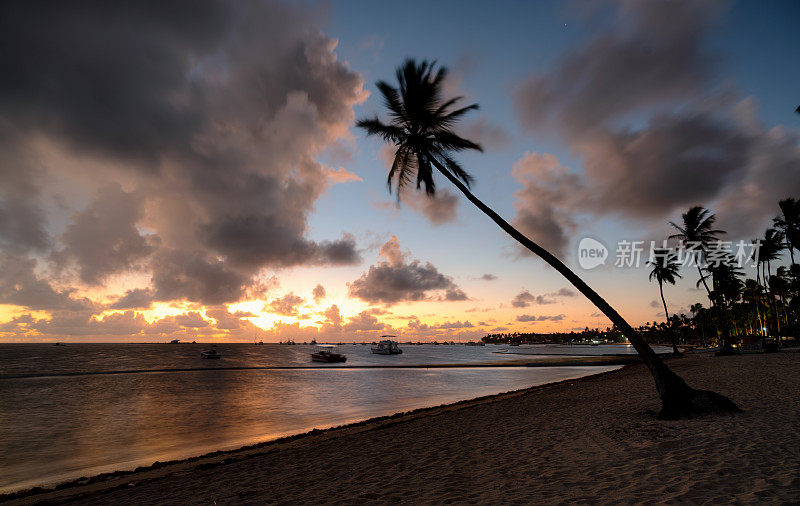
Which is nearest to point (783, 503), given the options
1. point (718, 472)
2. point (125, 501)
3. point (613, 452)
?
point (718, 472)

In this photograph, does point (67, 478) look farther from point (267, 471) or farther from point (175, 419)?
point (175, 419)

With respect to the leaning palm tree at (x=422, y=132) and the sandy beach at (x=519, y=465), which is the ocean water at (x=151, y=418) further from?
the leaning palm tree at (x=422, y=132)

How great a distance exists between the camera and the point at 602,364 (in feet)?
177

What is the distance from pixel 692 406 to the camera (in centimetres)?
984

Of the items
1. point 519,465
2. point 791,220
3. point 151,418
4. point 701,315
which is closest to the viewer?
point 519,465

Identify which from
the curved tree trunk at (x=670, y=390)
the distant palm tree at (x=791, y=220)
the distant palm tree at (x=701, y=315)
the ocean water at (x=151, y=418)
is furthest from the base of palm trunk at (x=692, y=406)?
the distant palm tree at (x=701, y=315)

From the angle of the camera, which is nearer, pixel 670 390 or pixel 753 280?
pixel 670 390

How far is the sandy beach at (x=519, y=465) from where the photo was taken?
559cm

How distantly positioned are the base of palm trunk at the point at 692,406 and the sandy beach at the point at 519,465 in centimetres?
33

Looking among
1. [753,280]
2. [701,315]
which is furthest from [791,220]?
[701,315]

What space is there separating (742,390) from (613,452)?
10716 mm

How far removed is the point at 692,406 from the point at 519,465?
6193 millimetres

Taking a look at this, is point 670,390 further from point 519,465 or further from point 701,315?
point 701,315

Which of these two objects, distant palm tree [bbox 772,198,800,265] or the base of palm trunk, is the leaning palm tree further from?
distant palm tree [bbox 772,198,800,265]
